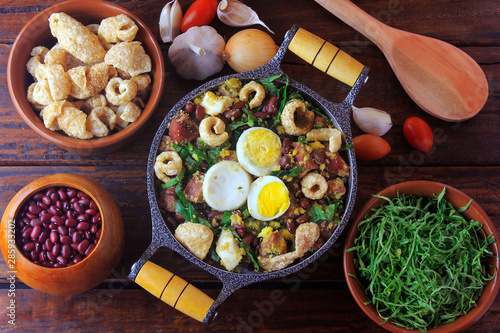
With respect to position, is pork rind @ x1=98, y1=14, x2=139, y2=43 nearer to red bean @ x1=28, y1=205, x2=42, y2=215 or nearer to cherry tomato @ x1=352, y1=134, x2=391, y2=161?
red bean @ x1=28, y1=205, x2=42, y2=215

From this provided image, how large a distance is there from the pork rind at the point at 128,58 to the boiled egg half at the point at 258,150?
569 mm

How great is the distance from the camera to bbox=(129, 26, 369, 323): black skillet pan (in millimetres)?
1683

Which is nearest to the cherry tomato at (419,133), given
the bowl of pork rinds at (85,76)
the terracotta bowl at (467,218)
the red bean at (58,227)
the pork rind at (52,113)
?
the terracotta bowl at (467,218)

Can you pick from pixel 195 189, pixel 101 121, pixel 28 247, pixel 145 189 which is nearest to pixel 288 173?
pixel 195 189

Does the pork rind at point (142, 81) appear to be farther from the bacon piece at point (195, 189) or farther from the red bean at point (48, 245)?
the red bean at point (48, 245)

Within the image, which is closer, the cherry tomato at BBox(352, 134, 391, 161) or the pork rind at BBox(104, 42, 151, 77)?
the pork rind at BBox(104, 42, 151, 77)

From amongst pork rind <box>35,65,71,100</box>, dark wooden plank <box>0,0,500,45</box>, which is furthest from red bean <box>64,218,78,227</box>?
dark wooden plank <box>0,0,500,45</box>

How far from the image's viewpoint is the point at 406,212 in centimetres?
188

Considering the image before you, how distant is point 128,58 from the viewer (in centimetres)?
185

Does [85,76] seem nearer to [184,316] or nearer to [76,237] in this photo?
[76,237]

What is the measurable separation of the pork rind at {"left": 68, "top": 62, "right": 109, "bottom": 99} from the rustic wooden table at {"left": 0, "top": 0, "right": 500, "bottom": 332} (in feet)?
0.97

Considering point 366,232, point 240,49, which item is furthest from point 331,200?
point 240,49

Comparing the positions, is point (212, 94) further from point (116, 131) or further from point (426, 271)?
point (426, 271)

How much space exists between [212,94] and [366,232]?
905mm
